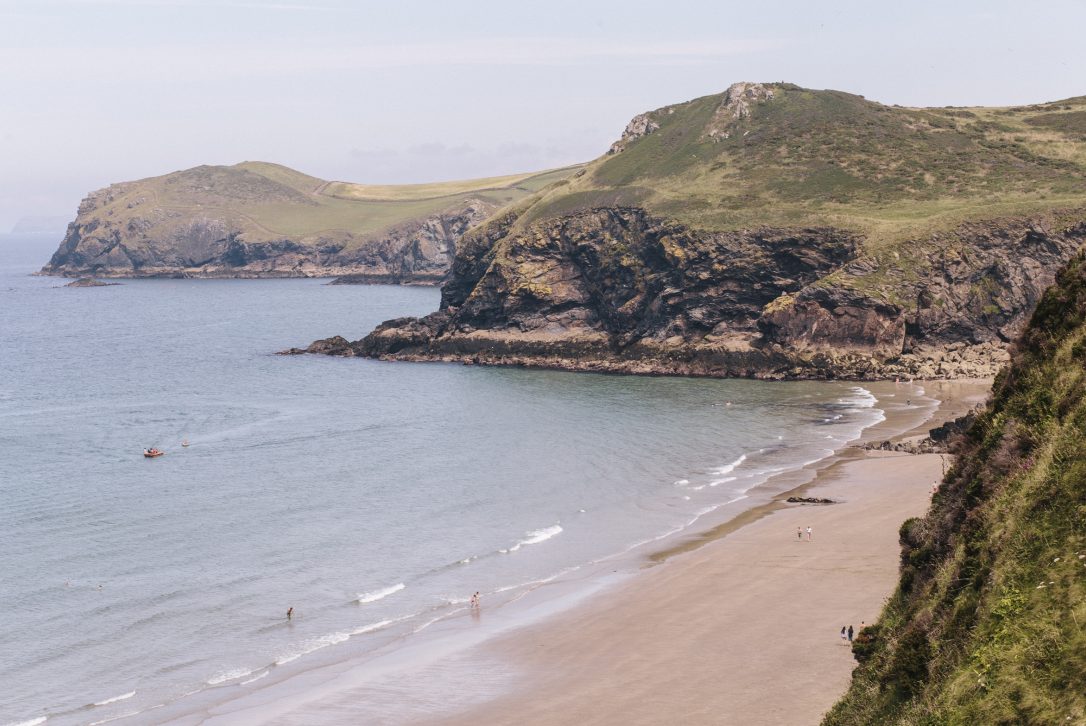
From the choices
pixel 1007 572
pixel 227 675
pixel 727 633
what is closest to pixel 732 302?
pixel 727 633

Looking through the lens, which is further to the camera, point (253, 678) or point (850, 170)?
point (850, 170)

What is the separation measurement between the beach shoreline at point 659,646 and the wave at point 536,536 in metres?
6.12

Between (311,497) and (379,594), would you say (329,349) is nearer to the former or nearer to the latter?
(311,497)

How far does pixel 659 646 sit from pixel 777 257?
84699mm

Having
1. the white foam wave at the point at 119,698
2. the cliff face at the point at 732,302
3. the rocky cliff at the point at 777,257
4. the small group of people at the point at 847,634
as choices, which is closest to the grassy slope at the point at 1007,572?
the small group of people at the point at 847,634

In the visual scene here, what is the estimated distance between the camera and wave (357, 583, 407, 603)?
46719mm

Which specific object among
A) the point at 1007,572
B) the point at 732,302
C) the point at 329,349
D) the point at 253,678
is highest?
the point at 732,302

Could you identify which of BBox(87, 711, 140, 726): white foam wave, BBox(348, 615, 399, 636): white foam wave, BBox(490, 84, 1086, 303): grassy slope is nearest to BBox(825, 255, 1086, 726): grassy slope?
BBox(87, 711, 140, 726): white foam wave

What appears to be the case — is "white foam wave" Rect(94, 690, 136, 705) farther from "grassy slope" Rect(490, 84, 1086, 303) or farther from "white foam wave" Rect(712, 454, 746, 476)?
"grassy slope" Rect(490, 84, 1086, 303)

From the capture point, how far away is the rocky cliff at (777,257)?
106312mm

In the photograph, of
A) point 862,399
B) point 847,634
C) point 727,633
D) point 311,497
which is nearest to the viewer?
point 847,634

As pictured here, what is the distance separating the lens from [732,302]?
116m

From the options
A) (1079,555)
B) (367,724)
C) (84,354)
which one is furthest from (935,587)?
(84,354)

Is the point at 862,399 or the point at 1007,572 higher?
the point at 1007,572
